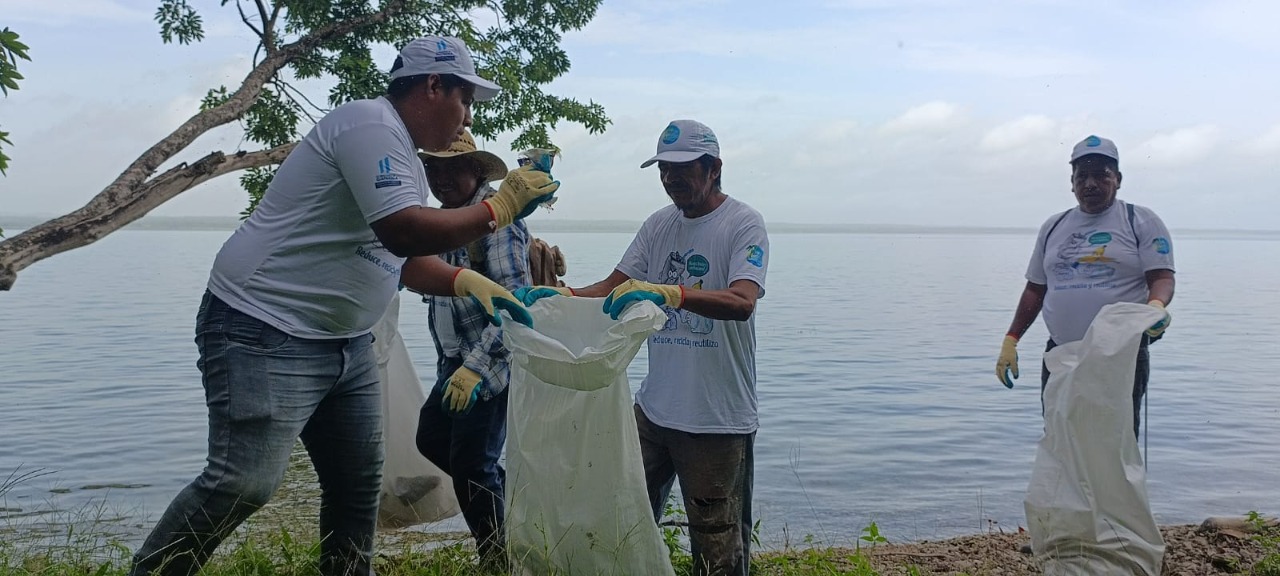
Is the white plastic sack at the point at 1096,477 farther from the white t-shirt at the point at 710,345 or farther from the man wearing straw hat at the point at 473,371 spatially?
the man wearing straw hat at the point at 473,371

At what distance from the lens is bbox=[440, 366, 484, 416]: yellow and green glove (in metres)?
3.44

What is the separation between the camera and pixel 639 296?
3047mm

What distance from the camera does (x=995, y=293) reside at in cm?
2862

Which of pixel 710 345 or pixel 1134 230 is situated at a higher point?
pixel 1134 230

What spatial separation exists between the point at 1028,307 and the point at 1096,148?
840mm

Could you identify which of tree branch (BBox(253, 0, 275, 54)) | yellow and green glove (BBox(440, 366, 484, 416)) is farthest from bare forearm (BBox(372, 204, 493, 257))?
tree branch (BBox(253, 0, 275, 54))

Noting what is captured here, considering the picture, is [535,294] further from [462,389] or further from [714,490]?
[714,490]

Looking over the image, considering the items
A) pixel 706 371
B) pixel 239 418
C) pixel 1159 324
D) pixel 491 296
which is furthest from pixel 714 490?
pixel 1159 324

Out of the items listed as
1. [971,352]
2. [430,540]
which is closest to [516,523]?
[430,540]

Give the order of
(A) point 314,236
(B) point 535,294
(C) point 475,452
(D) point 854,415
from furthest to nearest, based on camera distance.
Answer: (D) point 854,415
(C) point 475,452
(B) point 535,294
(A) point 314,236

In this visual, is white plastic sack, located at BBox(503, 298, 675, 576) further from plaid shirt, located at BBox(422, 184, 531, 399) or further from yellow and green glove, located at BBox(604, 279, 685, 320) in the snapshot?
plaid shirt, located at BBox(422, 184, 531, 399)

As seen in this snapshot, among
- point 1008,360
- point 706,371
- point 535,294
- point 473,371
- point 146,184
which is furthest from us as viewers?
point 146,184

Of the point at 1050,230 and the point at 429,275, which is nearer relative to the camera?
the point at 429,275

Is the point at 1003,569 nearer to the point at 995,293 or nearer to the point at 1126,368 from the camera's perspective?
the point at 1126,368
